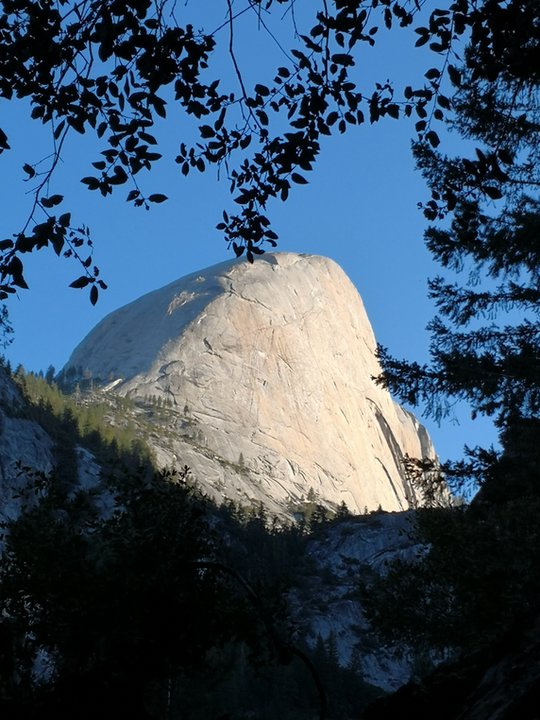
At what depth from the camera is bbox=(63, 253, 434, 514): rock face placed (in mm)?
139500

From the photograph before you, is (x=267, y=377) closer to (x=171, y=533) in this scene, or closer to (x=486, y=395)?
(x=486, y=395)

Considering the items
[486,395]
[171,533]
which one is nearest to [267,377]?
[486,395]

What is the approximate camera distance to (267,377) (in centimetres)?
15975

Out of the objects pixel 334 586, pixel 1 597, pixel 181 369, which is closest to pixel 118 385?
pixel 181 369

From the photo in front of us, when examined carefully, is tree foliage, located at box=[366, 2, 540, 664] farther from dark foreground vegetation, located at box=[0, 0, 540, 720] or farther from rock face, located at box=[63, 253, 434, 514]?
rock face, located at box=[63, 253, 434, 514]

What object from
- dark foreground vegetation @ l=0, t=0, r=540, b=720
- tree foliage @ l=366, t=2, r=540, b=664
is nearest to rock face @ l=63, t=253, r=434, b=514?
tree foliage @ l=366, t=2, r=540, b=664

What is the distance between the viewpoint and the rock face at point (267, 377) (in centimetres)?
13950

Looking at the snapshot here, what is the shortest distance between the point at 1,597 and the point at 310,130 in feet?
22.8

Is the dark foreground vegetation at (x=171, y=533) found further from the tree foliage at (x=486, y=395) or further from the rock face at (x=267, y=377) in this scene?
the rock face at (x=267, y=377)

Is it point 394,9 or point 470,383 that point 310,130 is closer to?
point 394,9

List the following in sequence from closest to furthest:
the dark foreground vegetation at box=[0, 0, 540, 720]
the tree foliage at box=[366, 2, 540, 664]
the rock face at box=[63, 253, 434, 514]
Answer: the dark foreground vegetation at box=[0, 0, 540, 720] → the tree foliage at box=[366, 2, 540, 664] → the rock face at box=[63, 253, 434, 514]

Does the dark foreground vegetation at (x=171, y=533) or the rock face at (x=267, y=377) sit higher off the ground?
the rock face at (x=267, y=377)

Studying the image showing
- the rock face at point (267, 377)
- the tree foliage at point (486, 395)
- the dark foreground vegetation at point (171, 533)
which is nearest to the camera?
the dark foreground vegetation at point (171, 533)

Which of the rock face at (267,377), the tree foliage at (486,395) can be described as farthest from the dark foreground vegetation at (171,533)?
the rock face at (267,377)
